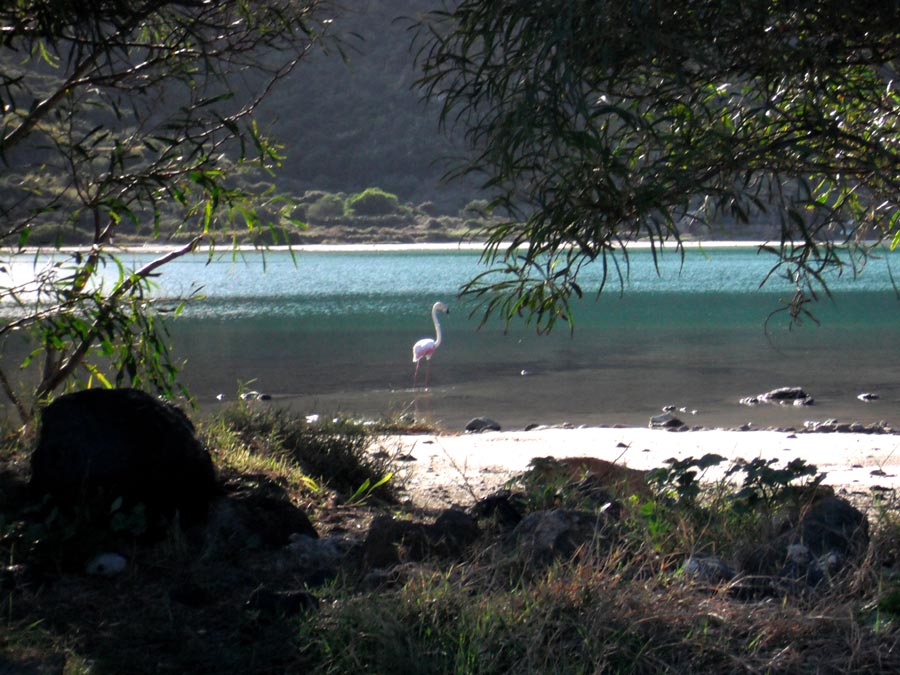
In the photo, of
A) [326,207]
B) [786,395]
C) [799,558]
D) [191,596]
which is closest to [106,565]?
[191,596]

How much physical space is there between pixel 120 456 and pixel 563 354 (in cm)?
1663

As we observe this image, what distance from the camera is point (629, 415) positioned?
14.2 meters

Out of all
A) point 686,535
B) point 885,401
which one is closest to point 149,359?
point 686,535

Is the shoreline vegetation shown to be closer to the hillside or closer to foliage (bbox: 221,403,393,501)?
foliage (bbox: 221,403,393,501)

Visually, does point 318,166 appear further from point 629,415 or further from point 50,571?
point 50,571

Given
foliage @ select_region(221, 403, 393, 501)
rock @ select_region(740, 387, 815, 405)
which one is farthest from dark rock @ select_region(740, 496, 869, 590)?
rock @ select_region(740, 387, 815, 405)

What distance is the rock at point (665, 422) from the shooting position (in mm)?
12555

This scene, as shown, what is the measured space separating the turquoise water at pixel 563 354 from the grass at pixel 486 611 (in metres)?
2.77

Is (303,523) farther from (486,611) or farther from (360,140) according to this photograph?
(360,140)

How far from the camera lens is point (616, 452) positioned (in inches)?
355

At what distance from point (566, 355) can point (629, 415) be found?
20.5ft

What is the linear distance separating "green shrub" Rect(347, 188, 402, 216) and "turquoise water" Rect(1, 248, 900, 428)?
34.0 metres

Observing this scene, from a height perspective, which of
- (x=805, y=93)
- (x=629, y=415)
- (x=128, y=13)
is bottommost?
(x=629, y=415)

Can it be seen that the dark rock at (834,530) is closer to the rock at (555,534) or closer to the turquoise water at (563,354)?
the rock at (555,534)
